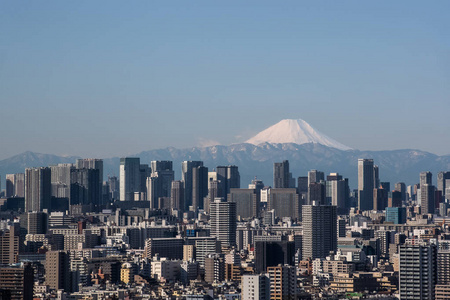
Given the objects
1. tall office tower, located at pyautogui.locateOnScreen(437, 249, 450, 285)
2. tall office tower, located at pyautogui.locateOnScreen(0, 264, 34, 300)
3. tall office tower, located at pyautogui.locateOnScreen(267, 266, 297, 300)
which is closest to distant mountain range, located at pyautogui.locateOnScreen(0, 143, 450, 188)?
tall office tower, located at pyautogui.locateOnScreen(437, 249, 450, 285)

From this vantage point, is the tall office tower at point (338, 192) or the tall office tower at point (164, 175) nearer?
the tall office tower at point (338, 192)

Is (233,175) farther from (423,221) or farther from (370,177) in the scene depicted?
(423,221)

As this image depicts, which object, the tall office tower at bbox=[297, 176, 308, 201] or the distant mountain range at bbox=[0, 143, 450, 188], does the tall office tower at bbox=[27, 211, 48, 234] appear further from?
the distant mountain range at bbox=[0, 143, 450, 188]

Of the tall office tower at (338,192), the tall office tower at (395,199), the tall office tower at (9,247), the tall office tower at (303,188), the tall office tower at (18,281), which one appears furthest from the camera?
the tall office tower at (338,192)

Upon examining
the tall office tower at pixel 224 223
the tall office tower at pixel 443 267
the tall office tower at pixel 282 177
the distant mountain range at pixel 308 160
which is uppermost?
the distant mountain range at pixel 308 160

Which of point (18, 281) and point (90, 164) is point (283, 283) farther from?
point (90, 164)

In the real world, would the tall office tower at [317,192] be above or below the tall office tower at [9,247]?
above

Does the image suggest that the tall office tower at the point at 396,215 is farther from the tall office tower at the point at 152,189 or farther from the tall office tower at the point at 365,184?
the tall office tower at the point at 152,189

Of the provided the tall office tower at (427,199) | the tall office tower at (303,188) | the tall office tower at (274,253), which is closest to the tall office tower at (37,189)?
the tall office tower at (303,188)
